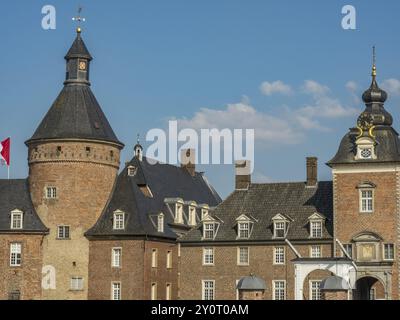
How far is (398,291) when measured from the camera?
54719 millimetres

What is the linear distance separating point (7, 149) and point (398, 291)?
2856 cm

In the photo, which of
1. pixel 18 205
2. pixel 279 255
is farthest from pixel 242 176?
pixel 18 205

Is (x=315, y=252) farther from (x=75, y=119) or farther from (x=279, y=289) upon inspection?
(x=75, y=119)

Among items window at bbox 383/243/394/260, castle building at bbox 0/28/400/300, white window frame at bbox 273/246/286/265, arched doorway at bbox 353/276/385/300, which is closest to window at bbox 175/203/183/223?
castle building at bbox 0/28/400/300

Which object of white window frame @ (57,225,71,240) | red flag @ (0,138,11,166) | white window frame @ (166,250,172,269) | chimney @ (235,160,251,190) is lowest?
white window frame @ (166,250,172,269)

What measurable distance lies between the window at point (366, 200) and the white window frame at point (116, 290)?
54.9ft

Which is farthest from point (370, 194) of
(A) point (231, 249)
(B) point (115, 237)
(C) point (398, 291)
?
(B) point (115, 237)

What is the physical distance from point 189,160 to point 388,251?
1028 inches

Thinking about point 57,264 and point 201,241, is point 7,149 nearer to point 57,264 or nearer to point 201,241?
point 57,264

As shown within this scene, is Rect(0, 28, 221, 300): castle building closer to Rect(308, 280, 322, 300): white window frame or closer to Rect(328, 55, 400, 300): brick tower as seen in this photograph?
Rect(308, 280, 322, 300): white window frame

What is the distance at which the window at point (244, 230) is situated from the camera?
61.5m

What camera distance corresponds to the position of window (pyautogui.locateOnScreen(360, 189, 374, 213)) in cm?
5650

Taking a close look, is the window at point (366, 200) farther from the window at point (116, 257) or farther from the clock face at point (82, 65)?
the clock face at point (82, 65)

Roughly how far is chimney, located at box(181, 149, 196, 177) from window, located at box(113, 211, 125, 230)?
1599cm
